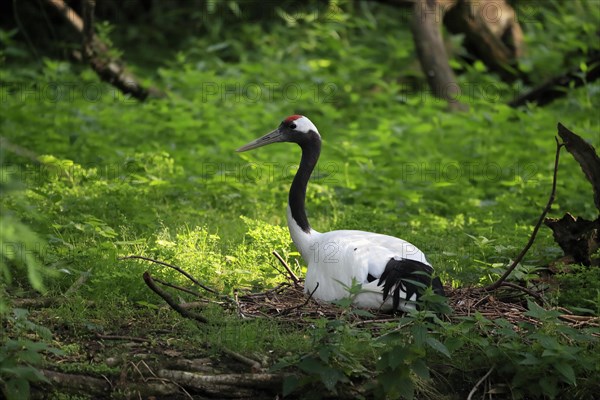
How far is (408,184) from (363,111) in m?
3.17

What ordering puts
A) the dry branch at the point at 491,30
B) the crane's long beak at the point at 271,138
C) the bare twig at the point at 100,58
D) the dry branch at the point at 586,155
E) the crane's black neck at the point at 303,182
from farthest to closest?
the dry branch at the point at 491,30
the bare twig at the point at 100,58
the crane's long beak at the point at 271,138
the crane's black neck at the point at 303,182
the dry branch at the point at 586,155

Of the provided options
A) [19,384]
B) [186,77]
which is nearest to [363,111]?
[186,77]

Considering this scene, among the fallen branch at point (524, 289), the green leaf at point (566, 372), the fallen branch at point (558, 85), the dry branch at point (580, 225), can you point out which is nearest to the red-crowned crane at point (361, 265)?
the fallen branch at point (524, 289)

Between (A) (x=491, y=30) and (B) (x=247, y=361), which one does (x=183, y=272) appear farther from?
(A) (x=491, y=30)

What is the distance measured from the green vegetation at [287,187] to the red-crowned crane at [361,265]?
21cm

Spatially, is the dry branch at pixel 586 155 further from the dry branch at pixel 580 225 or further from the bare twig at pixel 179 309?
the bare twig at pixel 179 309

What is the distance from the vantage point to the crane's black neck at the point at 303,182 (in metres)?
6.54

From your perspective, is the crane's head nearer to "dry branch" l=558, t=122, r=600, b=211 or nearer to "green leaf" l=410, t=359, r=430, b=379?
"dry branch" l=558, t=122, r=600, b=211

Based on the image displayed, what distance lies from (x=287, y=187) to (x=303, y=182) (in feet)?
7.30

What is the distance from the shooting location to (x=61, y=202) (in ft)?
24.6

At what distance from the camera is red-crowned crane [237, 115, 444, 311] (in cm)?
552

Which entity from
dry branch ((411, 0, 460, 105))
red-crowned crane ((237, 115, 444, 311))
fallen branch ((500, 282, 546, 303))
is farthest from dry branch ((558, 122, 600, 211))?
dry branch ((411, 0, 460, 105))

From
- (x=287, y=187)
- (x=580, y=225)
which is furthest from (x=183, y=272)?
(x=287, y=187)

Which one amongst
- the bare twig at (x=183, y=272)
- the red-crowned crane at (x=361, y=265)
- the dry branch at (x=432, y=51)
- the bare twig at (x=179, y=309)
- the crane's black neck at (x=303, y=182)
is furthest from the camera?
the dry branch at (x=432, y=51)
